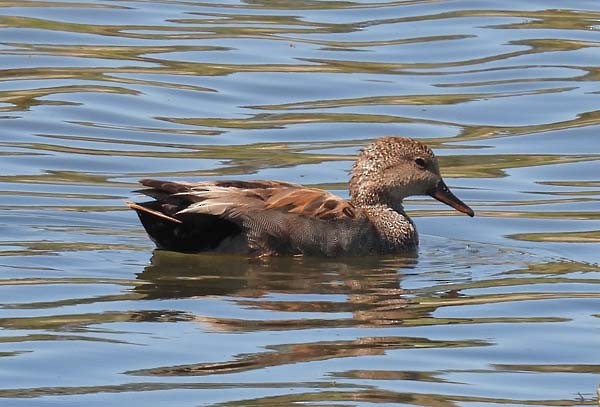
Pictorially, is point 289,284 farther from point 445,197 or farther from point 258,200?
point 445,197

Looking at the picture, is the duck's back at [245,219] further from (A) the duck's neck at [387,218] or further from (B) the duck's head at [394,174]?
(B) the duck's head at [394,174]

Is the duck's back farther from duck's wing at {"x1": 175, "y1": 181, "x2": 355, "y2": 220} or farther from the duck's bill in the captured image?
the duck's bill

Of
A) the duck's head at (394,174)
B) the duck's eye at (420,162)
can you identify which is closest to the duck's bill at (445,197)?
the duck's head at (394,174)

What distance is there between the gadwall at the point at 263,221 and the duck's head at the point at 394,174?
0.24 m

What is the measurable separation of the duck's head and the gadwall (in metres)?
0.24

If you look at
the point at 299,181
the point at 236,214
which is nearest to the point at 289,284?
the point at 236,214

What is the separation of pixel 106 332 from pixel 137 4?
1262 cm

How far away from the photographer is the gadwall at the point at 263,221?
11766mm

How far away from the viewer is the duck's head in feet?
42.5

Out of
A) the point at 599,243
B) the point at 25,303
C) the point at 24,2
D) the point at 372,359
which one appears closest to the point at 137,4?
the point at 24,2

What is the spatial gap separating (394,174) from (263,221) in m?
1.37

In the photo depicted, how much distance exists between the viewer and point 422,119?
17094 mm

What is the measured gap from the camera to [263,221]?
39.2 feet

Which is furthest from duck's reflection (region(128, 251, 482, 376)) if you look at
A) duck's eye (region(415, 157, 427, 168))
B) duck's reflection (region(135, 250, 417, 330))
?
duck's eye (region(415, 157, 427, 168))
